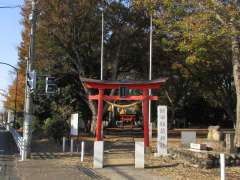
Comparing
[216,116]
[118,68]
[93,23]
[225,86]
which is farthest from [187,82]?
[216,116]

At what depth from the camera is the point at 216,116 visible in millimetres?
81062

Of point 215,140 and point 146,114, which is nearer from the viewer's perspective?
point 215,140

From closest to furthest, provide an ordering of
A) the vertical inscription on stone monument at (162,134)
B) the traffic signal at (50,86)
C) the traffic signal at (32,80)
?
the traffic signal at (50,86)
the vertical inscription on stone monument at (162,134)
the traffic signal at (32,80)

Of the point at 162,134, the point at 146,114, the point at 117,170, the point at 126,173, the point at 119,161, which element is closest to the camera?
the point at 126,173

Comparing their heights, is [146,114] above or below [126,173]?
above

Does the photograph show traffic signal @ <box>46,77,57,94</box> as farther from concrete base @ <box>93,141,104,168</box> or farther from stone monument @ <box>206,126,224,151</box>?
stone monument @ <box>206,126,224,151</box>

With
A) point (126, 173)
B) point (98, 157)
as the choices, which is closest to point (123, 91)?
point (98, 157)

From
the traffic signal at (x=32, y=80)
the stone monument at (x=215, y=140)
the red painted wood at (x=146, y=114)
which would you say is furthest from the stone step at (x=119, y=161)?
the red painted wood at (x=146, y=114)

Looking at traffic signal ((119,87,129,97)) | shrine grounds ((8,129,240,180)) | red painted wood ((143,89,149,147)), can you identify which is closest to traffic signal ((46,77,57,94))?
shrine grounds ((8,129,240,180))

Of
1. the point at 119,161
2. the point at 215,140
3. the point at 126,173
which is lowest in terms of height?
the point at 126,173

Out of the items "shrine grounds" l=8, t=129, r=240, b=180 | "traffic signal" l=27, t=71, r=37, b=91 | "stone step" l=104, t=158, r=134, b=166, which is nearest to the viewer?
"shrine grounds" l=8, t=129, r=240, b=180

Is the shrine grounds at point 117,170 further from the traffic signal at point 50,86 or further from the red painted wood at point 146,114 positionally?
the red painted wood at point 146,114

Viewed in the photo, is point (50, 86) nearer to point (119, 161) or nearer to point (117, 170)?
point (119, 161)

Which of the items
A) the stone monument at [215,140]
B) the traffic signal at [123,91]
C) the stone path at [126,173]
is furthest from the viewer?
the traffic signal at [123,91]
